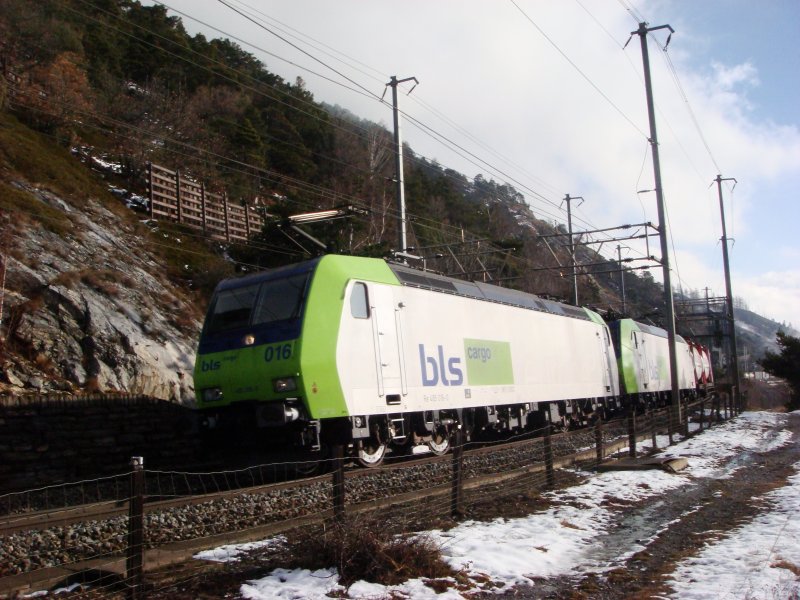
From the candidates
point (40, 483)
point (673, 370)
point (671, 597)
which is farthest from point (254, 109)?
point (671, 597)

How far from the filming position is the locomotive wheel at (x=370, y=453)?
10875 millimetres

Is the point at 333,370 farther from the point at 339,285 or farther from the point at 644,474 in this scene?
the point at 644,474

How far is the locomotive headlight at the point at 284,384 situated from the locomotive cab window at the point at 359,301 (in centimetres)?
146

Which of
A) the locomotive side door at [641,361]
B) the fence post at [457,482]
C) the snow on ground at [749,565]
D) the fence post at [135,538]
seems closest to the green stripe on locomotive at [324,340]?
the fence post at [457,482]

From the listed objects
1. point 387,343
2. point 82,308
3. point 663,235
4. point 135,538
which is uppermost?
point 663,235

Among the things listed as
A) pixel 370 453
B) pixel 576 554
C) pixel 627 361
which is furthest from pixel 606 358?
pixel 576 554

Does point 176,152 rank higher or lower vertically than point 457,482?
higher

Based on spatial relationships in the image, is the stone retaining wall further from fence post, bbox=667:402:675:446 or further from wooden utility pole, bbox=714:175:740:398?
wooden utility pole, bbox=714:175:740:398

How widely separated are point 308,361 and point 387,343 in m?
1.77

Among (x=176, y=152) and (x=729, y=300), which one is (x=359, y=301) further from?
(x=729, y=300)

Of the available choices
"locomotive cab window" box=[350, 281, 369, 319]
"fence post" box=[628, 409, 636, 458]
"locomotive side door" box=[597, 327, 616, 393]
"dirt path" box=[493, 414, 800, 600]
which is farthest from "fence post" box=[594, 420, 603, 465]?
"locomotive side door" box=[597, 327, 616, 393]

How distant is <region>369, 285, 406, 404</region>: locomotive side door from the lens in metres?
11.0

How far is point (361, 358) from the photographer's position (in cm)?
1062

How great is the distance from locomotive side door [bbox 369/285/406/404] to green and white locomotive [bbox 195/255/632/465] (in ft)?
0.06
